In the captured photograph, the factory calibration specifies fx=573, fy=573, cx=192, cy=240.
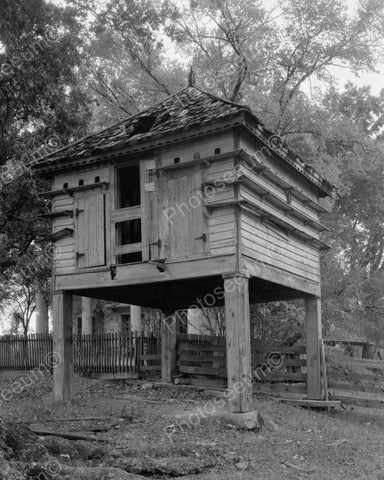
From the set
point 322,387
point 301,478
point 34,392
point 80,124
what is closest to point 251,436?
point 301,478

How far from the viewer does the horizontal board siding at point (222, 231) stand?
1234cm

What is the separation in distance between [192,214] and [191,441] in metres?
5.00

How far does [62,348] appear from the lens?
1466 centimetres

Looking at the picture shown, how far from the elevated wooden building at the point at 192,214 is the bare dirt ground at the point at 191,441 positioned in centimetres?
114

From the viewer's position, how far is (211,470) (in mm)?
8250

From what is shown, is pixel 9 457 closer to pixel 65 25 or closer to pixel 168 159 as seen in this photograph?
pixel 168 159

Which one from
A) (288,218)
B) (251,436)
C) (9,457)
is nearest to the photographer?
(9,457)

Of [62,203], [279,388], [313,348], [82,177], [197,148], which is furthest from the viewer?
[279,388]

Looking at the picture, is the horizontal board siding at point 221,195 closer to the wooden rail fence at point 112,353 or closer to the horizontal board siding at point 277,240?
the horizontal board siding at point 277,240

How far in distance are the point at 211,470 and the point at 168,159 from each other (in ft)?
24.4

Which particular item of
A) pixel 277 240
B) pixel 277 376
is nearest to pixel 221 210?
pixel 277 240

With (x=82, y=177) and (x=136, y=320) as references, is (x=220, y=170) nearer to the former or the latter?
(x=82, y=177)

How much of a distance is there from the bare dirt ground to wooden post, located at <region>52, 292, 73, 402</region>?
42 centimetres

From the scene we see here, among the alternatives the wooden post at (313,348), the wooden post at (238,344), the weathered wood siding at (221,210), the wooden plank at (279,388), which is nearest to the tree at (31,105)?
the weathered wood siding at (221,210)
